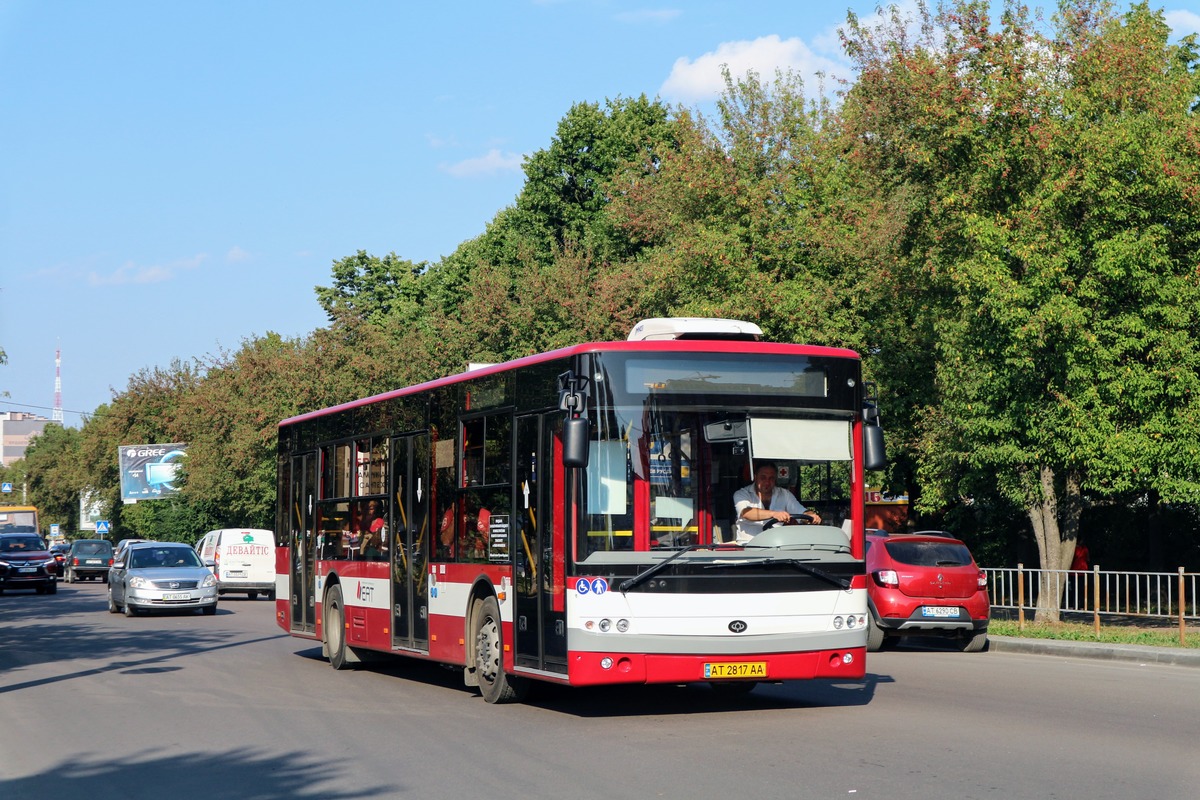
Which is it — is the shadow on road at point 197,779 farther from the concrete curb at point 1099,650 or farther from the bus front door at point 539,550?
the concrete curb at point 1099,650

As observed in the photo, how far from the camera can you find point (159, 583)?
3338cm

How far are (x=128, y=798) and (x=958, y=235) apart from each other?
21605mm

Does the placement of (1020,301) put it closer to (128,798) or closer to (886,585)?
(886,585)

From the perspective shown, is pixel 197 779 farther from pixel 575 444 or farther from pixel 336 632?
pixel 336 632

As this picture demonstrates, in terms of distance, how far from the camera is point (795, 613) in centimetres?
1241

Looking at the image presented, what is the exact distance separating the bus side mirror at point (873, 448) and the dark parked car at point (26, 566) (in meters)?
41.5

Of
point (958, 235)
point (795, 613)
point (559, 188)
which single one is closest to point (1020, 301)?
point (958, 235)

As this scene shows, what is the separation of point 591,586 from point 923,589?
9.80 metres

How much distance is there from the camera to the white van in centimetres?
4478

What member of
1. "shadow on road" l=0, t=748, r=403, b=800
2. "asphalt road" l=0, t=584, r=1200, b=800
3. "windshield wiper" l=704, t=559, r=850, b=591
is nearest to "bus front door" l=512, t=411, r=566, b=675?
"asphalt road" l=0, t=584, r=1200, b=800

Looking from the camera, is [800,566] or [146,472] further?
[146,472]

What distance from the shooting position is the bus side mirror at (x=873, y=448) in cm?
1263

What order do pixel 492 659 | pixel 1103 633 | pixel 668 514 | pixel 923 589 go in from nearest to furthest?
pixel 668 514 < pixel 492 659 < pixel 923 589 < pixel 1103 633

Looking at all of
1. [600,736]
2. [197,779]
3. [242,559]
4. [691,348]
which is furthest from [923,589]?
[242,559]
